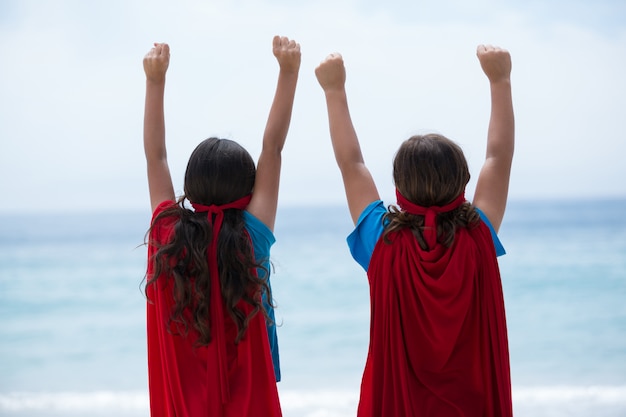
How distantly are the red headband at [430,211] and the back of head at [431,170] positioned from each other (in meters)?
0.01

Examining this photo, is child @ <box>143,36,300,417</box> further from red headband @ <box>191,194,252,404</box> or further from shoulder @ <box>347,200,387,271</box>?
shoulder @ <box>347,200,387,271</box>

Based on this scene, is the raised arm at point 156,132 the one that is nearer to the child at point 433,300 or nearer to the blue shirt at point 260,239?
the blue shirt at point 260,239

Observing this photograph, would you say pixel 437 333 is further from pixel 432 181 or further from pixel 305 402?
pixel 305 402

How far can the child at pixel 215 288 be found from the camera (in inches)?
71.5

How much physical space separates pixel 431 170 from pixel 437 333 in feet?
1.27

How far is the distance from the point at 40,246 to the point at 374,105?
6.24m

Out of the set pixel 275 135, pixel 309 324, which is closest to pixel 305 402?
pixel 275 135

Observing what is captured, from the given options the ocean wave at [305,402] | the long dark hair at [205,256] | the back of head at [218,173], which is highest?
the back of head at [218,173]

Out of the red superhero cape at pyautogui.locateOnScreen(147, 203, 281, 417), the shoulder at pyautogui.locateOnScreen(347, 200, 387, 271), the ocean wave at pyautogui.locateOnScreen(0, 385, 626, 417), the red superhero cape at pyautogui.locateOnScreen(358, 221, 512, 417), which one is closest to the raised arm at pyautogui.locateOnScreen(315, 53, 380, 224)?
the shoulder at pyautogui.locateOnScreen(347, 200, 387, 271)

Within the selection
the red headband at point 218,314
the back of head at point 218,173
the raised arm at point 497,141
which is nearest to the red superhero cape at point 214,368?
the red headband at point 218,314

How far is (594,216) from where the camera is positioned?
15.6 m

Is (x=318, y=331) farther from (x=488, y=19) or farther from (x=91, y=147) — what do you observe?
(x=91, y=147)

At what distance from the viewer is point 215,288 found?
5.98 feet

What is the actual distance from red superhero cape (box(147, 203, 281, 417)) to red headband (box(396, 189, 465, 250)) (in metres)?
0.45
